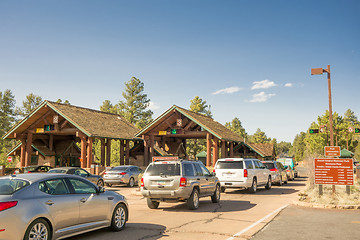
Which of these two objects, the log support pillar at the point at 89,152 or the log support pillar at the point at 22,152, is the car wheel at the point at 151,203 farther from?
the log support pillar at the point at 22,152

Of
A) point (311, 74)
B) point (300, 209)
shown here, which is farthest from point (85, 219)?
point (311, 74)

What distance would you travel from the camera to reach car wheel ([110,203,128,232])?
27.7 feet

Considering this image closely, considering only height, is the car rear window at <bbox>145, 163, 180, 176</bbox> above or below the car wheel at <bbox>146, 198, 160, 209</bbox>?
above

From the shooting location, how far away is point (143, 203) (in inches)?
565

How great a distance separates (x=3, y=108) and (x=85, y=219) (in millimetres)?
83437

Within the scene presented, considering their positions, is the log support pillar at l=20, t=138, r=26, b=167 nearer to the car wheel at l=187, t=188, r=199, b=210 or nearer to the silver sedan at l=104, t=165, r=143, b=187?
the silver sedan at l=104, t=165, r=143, b=187

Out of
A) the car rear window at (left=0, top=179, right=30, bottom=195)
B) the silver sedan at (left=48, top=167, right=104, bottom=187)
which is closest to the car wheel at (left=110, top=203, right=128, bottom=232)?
the car rear window at (left=0, top=179, right=30, bottom=195)

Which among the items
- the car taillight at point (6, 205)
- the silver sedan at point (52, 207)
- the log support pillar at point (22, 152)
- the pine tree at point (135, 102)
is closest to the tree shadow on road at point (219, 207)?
the silver sedan at point (52, 207)

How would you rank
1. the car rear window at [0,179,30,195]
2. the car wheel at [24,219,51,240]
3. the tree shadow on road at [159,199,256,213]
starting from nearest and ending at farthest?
the car wheel at [24,219,51,240] → the car rear window at [0,179,30,195] → the tree shadow on road at [159,199,256,213]

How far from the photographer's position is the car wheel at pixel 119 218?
27.7 feet

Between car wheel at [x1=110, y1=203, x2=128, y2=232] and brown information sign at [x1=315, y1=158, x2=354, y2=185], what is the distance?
8798 mm

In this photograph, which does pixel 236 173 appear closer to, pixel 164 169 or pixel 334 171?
pixel 334 171

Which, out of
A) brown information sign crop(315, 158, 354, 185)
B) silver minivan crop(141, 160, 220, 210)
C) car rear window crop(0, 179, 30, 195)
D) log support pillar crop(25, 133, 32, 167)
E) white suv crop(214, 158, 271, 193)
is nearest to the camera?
car rear window crop(0, 179, 30, 195)

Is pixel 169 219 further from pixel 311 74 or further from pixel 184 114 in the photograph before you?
pixel 184 114
